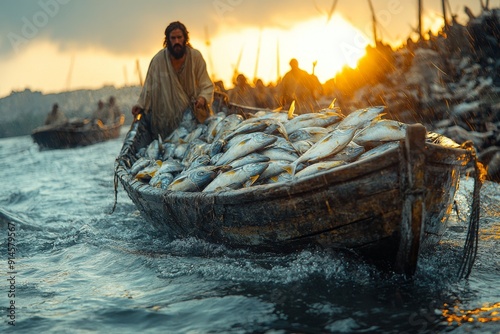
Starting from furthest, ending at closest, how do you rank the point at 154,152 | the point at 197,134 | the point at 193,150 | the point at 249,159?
the point at 154,152 < the point at 197,134 < the point at 193,150 < the point at 249,159

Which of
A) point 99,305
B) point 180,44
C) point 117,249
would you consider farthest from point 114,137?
point 99,305

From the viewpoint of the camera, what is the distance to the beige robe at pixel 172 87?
29.4 feet

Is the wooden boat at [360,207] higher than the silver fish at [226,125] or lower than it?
lower

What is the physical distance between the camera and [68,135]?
24672mm

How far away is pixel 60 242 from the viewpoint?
6699 millimetres

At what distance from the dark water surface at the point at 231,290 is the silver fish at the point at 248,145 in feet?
2.84

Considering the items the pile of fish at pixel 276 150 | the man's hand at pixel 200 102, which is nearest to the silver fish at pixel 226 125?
the pile of fish at pixel 276 150

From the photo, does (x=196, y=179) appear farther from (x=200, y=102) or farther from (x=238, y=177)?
(x=200, y=102)

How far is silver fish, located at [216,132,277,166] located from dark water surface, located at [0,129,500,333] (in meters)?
0.87

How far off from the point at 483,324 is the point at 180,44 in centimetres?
654

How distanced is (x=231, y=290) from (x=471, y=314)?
1.80 m

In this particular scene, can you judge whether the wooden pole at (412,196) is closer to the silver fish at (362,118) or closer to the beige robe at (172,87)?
the silver fish at (362,118)

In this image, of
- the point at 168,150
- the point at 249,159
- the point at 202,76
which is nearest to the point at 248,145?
the point at 249,159

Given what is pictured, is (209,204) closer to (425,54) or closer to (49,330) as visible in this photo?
(49,330)
